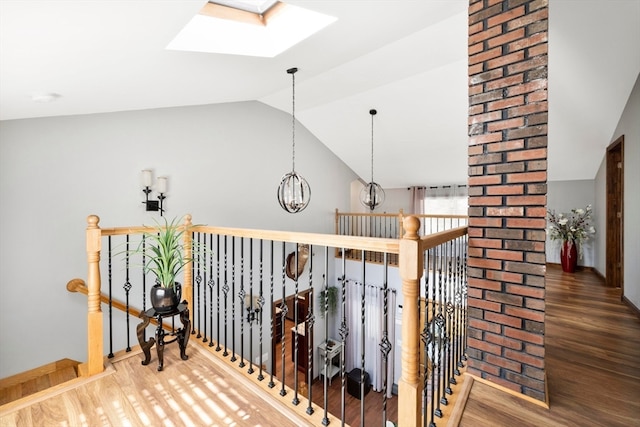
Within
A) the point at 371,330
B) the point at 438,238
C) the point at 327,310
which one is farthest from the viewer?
the point at 371,330

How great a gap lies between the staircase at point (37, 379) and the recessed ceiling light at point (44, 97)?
256 centimetres

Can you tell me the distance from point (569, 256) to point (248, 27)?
21.3ft

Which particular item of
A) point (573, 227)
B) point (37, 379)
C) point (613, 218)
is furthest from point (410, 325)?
point (573, 227)

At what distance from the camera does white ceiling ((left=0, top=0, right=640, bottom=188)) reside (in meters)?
1.68

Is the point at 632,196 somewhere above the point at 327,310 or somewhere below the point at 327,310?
above

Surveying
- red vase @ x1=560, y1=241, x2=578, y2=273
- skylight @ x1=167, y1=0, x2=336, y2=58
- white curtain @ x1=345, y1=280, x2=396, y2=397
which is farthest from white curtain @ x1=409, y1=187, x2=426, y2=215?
skylight @ x1=167, y1=0, x2=336, y2=58

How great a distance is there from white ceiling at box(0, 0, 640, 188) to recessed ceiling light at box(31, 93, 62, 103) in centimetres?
6

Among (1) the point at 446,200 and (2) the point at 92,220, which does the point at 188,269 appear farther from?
(1) the point at 446,200

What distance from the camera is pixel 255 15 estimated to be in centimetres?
264

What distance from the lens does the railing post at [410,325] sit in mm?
1236

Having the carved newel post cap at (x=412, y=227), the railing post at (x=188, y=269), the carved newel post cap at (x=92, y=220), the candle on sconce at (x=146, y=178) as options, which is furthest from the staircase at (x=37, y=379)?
the carved newel post cap at (x=412, y=227)

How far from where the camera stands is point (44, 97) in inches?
91.0

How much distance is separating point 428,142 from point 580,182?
10.6 feet

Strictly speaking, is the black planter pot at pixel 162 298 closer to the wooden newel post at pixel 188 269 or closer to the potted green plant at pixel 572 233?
the wooden newel post at pixel 188 269
